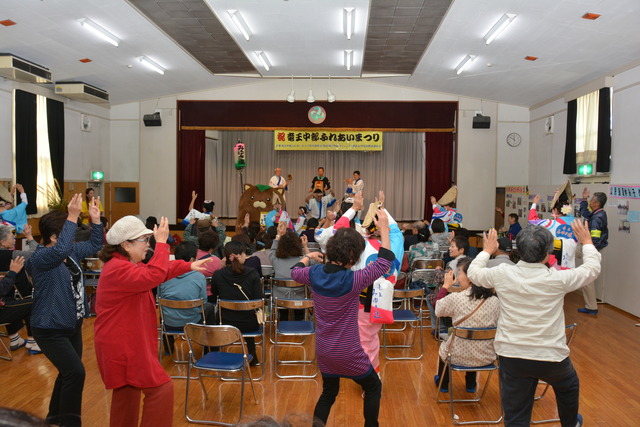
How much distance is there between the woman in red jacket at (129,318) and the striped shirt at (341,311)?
697 millimetres

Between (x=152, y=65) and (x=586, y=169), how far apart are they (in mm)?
8838

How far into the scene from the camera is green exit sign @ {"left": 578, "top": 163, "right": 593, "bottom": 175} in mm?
8875

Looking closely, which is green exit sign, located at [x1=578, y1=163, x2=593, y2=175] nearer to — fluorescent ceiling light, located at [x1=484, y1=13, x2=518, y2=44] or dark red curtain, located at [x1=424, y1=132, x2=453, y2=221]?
fluorescent ceiling light, located at [x1=484, y1=13, x2=518, y2=44]

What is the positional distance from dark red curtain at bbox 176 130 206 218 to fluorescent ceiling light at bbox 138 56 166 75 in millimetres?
2690

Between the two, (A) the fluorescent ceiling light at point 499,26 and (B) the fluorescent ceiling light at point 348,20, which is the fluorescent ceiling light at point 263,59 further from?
(A) the fluorescent ceiling light at point 499,26

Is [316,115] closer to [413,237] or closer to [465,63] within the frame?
[465,63]

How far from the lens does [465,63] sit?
33.6 feet

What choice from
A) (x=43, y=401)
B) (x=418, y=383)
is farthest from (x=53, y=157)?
(x=418, y=383)

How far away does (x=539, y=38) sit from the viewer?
7.84 meters

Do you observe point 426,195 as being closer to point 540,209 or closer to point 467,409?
point 540,209

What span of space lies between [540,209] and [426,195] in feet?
11.0

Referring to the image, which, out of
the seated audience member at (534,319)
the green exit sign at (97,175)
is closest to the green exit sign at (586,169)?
the seated audience member at (534,319)

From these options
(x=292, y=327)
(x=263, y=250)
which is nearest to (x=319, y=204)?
(x=263, y=250)

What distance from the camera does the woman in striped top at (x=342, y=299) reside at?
110 inches
